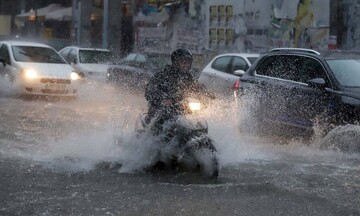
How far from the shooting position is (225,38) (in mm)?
23453

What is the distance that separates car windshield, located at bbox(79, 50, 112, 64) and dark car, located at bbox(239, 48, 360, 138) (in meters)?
9.33

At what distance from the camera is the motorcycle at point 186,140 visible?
6883 mm

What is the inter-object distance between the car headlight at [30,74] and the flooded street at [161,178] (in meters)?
4.68

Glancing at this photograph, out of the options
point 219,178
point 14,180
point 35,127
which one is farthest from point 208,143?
point 35,127

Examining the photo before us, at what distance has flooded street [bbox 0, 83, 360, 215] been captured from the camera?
5758 mm

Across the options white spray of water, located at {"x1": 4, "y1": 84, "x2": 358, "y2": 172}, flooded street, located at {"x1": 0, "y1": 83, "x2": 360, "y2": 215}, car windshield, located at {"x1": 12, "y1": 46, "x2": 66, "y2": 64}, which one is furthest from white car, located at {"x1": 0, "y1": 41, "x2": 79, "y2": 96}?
white spray of water, located at {"x1": 4, "y1": 84, "x2": 358, "y2": 172}

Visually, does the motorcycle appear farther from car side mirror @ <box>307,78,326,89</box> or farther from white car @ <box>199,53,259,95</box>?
white car @ <box>199,53,259,95</box>

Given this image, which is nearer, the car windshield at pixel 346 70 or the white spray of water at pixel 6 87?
the car windshield at pixel 346 70

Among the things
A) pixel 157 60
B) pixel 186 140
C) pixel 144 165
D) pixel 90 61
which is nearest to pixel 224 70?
pixel 157 60

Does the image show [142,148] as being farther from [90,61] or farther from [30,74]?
[90,61]

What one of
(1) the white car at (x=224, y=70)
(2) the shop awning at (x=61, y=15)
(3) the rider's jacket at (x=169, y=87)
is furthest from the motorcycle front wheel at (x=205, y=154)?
(2) the shop awning at (x=61, y=15)

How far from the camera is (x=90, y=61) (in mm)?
19000

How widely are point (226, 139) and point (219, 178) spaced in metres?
1.51

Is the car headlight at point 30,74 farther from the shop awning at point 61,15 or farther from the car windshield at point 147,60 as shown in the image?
the shop awning at point 61,15
